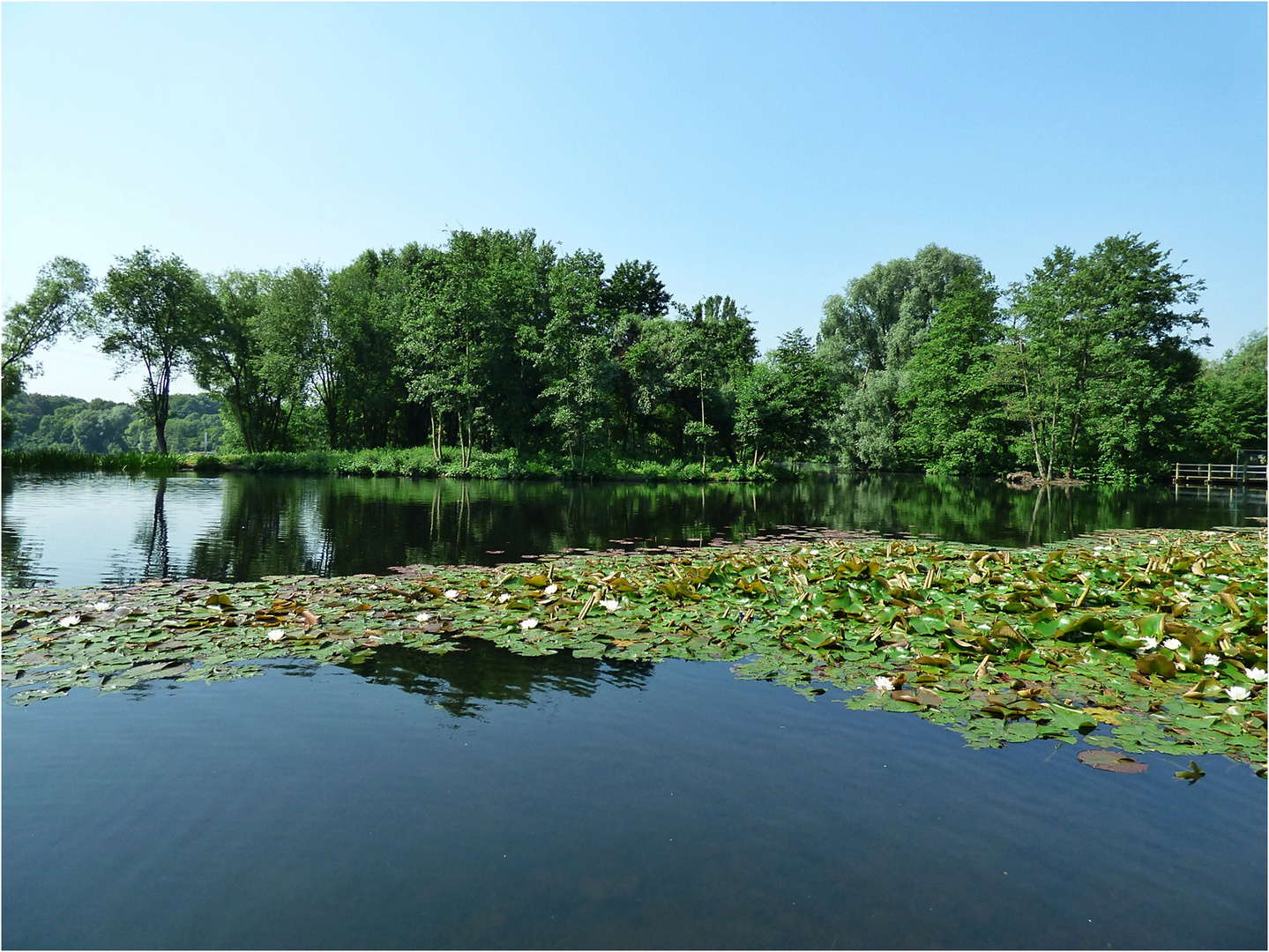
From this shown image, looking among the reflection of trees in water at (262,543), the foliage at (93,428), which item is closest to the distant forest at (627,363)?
the reflection of trees in water at (262,543)

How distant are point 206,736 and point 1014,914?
488 centimetres

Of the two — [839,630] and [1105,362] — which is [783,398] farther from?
[839,630]

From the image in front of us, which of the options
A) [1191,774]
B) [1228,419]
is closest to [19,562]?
[1191,774]

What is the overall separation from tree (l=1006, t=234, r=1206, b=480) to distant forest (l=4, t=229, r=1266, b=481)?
0.46 feet

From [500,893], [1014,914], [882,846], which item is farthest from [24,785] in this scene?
[1014,914]

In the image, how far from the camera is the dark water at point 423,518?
37.2 feet

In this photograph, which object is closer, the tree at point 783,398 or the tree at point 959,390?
the tree at point 783,398

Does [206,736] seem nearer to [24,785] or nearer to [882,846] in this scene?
[24,785]

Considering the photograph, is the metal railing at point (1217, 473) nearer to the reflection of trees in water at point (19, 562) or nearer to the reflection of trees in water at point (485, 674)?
the reflection of trees in water at point (485, 674)

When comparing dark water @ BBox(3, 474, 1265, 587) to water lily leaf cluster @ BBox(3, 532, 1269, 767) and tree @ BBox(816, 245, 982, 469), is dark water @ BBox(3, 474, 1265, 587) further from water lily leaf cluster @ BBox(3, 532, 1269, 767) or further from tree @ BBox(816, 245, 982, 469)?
tree @ BBox(816, 245, 982, 469)

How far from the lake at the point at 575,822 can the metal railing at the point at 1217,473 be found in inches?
2041

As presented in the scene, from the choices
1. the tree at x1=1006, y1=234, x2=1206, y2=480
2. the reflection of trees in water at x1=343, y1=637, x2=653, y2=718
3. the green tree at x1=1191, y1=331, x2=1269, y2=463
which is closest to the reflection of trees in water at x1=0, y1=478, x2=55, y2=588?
the reflection of trees in water at x1=343, y1=637, x2=653, y2=718

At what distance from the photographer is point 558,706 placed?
529 cm

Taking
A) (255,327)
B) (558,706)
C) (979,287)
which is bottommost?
(558,706)
